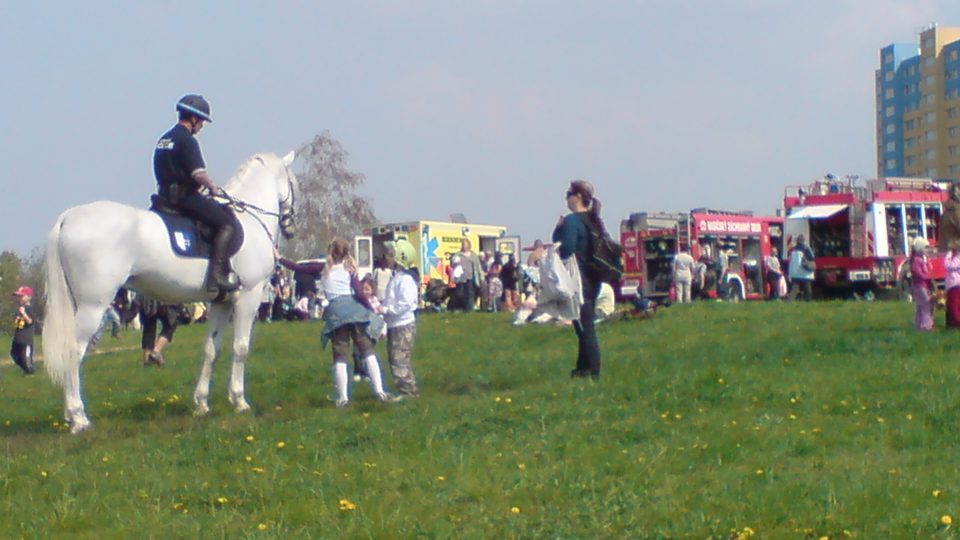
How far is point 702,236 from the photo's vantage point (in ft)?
136

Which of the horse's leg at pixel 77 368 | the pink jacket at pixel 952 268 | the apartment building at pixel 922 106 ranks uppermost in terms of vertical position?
the apartment building at pixel 922 106

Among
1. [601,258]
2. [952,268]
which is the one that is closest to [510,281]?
[952,268]

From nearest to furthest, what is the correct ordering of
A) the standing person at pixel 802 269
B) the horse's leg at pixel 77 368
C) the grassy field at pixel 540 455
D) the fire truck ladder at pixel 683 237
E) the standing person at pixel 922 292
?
the grassy field at pixel 540 455 → the horse's leg at pixel 77 368 → the standing person at pixel 922 292 → the standing person at pixel 802 269 → the fire truck ladder at pixel 683 237

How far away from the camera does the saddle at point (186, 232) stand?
12.3 metres

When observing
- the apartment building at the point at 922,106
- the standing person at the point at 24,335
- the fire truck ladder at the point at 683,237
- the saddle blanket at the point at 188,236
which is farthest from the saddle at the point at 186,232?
the apartment building at the point at 922,106

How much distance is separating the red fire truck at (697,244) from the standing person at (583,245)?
26.3 metres

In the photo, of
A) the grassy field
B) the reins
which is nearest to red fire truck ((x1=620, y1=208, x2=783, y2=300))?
the grassy field

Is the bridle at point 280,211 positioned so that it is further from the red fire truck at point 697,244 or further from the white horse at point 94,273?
the red fire truck at point 697,244

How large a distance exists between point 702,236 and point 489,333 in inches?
783

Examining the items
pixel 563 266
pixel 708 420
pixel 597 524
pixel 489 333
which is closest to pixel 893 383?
pixel 708 420

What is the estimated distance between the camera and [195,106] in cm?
1275

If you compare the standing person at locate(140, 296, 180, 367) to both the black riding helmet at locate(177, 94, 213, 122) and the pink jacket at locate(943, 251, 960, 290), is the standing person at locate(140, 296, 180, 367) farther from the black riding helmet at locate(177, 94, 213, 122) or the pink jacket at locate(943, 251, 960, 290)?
the pink jacket at locate(943, 251, 960, 290)

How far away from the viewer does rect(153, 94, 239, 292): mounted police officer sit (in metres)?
12.5

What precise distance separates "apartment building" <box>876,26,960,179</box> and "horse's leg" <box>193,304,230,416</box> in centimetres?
12554
